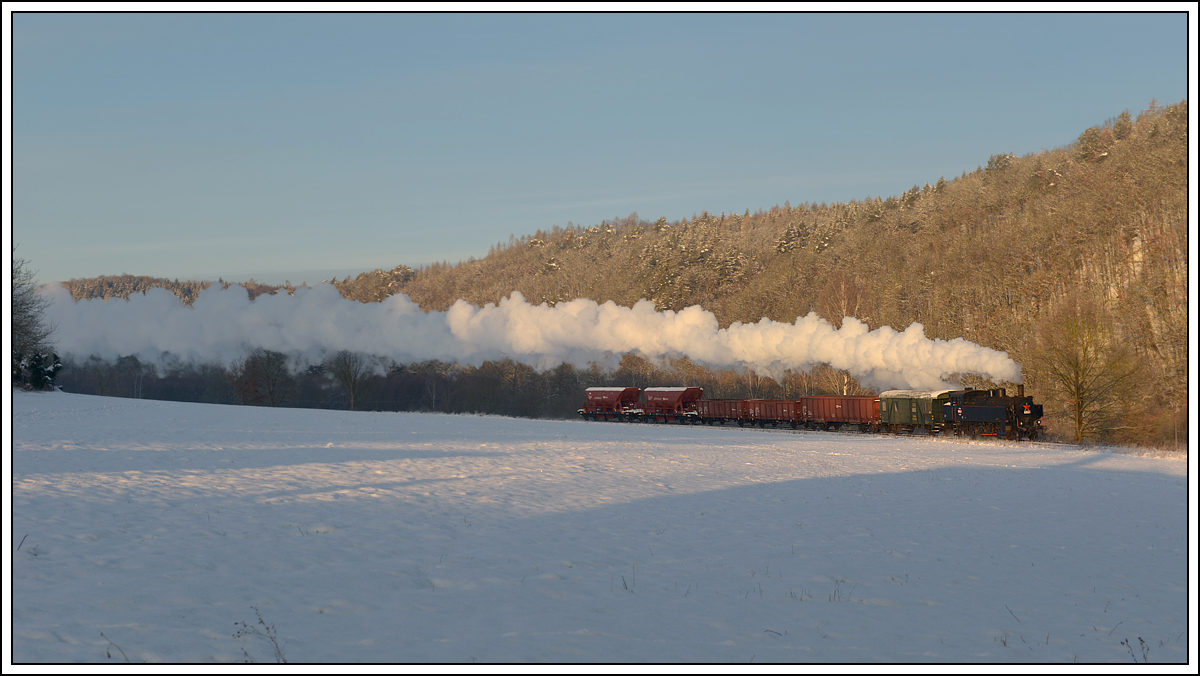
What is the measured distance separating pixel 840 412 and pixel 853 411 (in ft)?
4.11

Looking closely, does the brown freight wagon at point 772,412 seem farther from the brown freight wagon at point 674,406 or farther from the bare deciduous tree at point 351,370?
the bare deciduous tree at point 351,370

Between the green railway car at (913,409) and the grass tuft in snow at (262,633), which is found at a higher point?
the green railway car at (913,409)

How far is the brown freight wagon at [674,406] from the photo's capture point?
188 ft

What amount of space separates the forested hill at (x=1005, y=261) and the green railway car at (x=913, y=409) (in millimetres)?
11691

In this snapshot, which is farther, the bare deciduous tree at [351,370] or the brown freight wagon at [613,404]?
the bare deciduous tree at [351,370]

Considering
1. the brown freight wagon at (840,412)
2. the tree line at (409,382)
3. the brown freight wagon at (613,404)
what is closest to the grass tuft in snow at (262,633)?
the brown freight wagon at (840,412)

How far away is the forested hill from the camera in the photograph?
3265 inches

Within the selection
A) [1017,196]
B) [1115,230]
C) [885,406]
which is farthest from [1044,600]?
[1017,196]

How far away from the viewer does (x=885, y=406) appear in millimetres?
46344

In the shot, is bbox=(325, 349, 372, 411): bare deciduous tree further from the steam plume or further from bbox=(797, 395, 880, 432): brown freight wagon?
bbox=(797, 395, 880, 432): brown freight wagon

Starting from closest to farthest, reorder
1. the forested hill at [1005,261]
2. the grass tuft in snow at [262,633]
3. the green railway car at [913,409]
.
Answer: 1. the grass tuft in snow at [262,633]
2. the green railway car at [913,409]
3. the forested hill at [1005,261]

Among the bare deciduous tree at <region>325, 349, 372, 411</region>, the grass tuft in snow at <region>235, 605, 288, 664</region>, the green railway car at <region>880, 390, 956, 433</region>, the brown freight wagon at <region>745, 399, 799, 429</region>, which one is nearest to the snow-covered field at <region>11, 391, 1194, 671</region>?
the grass tuft in snow at <region>235, 605, 288, 664</region>

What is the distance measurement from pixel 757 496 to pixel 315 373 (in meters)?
65.9

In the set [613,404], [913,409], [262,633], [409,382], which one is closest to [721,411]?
[613,404]
